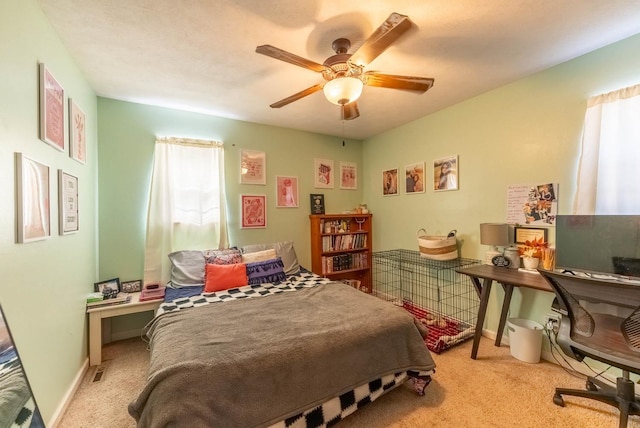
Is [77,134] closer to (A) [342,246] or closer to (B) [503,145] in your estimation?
(A) [342,246]

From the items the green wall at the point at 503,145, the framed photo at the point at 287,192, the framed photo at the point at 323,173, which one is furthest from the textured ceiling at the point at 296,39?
the framed photo at the point at 323,173

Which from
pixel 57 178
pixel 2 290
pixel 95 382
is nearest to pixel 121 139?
pixel 57 178

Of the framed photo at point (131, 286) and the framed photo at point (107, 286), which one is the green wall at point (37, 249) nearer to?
the framed photo at point (107, 286)

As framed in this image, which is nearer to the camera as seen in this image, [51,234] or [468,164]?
[51,234]

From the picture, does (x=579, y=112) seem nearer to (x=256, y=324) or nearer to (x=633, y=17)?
(x=633, y=17)

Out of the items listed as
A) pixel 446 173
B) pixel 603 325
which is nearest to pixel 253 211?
pixel 446 173

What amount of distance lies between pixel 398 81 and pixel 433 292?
99.4 inches

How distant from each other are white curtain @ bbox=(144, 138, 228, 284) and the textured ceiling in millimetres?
615

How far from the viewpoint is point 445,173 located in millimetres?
3016

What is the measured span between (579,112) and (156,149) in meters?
3.92

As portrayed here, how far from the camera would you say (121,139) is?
272 cm

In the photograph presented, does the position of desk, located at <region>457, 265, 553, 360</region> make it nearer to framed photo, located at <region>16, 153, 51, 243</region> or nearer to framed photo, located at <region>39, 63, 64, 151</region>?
framed photo, located at <region>16, 153, 51, 243</region>

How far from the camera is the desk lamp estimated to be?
7.63 ft

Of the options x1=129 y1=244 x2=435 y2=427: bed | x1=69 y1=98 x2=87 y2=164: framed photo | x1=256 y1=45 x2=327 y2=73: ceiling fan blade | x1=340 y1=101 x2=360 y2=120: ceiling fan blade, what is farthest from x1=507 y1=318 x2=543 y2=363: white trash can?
x1=69 y1=98 x2=87 y2=164: framed photo
